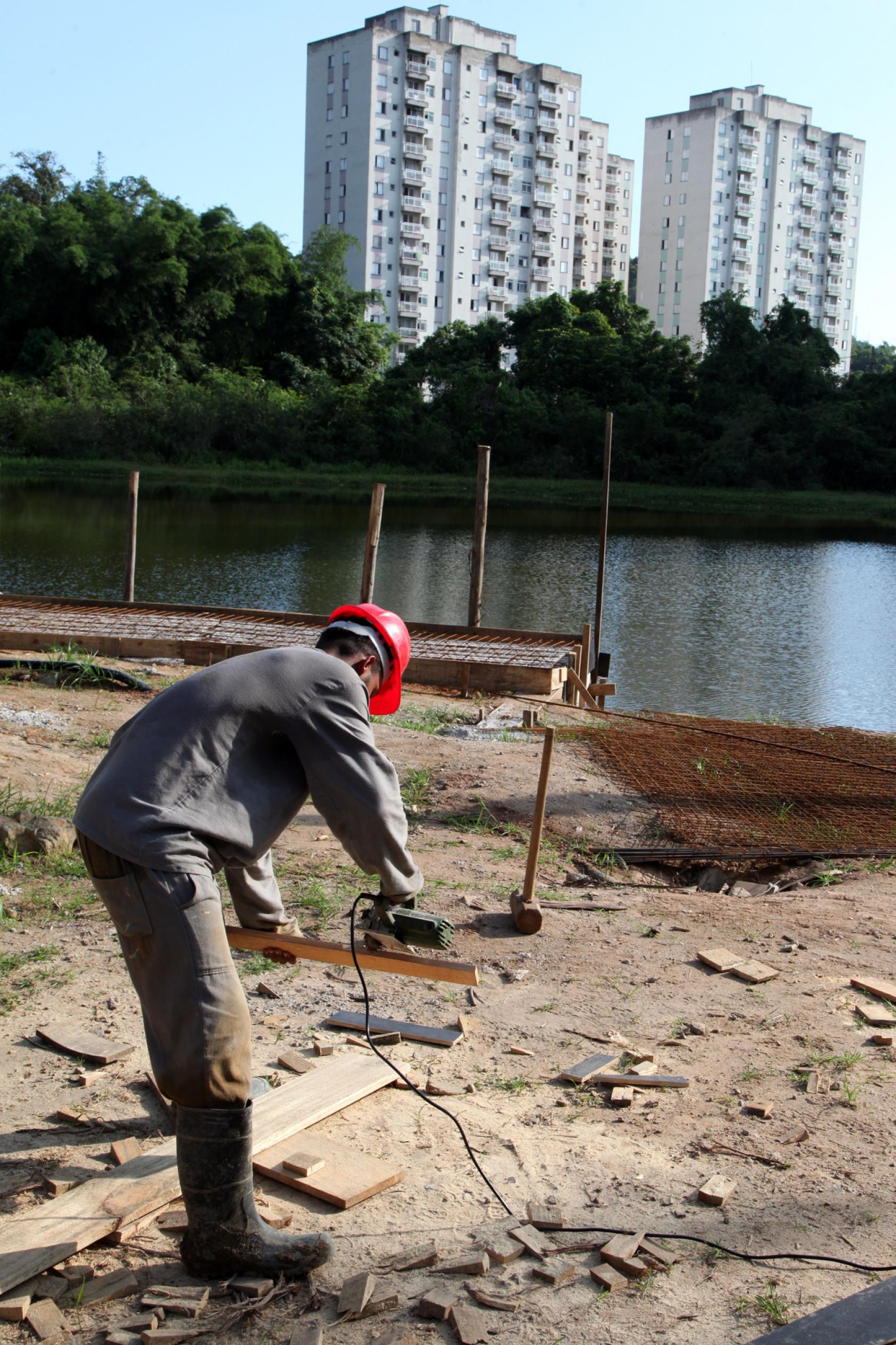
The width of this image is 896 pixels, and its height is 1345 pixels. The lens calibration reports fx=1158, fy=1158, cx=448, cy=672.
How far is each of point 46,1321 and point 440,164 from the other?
77895mm

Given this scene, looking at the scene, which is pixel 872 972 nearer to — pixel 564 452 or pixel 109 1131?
pixel 109 1131

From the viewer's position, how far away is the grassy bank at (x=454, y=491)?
41.0 m

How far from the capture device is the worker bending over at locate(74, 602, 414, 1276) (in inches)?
97.6

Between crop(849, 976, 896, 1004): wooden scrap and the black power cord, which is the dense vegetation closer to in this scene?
crop(849, 976, 896, 1004): wooden scrap

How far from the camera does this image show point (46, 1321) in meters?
2.48

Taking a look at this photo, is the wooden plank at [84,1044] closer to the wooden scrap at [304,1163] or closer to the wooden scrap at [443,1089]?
the wooden scrap at [304,1163]

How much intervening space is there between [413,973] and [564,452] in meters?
48.9

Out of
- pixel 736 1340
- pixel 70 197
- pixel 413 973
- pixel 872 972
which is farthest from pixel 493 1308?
pixel 70 197

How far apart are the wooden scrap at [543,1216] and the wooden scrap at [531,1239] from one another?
0.06ft

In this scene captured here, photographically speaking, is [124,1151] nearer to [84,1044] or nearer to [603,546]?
[84,1044]

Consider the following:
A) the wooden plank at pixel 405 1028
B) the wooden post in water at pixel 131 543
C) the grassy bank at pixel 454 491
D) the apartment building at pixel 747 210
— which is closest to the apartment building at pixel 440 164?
Result: the apartment building at pixel 747 210

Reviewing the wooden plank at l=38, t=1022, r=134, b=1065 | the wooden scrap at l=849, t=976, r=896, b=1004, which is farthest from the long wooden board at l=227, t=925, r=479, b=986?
the wooden scrap at l=849, t=976, r=896, b=1004

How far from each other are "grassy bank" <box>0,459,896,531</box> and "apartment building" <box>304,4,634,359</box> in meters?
24.5

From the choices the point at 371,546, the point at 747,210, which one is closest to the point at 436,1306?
the point at 371,546
